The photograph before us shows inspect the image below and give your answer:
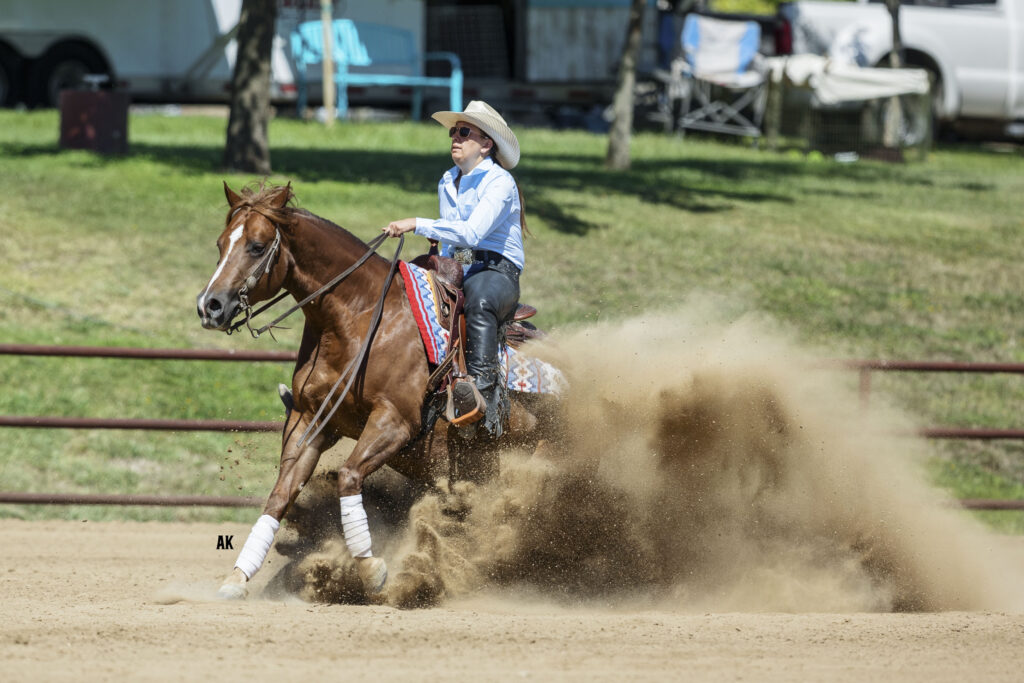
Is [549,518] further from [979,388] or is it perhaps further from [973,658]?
[979,388]

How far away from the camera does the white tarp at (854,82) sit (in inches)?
784

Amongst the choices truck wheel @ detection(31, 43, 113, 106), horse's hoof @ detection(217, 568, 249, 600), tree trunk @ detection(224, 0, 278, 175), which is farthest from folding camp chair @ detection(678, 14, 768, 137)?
horse's hoof @ detection(217, 568, 249, 600)

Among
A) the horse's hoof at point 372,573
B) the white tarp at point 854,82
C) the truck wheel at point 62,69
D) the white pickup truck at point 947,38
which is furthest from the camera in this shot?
the white pickup truck at point 947,38

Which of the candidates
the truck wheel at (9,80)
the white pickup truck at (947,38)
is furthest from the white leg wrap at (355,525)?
the white pickup truck at (947,38)

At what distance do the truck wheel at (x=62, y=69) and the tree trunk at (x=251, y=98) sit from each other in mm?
5689

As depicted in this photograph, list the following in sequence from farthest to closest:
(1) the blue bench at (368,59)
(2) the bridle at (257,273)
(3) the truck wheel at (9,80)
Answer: (1) the blue bench at (368,59)
(3) the truck wheel at (9,80)
(2) the bridle at (257,273)

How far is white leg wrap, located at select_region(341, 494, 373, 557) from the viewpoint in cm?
640

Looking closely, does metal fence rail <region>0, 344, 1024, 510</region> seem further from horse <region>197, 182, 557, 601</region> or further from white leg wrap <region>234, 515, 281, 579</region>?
white leg wrap <region>234, 515, 281, 579</region>

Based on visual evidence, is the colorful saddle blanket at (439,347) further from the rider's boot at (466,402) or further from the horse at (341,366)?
the rider's boot at (466,402)

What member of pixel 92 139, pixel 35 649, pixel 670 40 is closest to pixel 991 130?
pixel 670 40

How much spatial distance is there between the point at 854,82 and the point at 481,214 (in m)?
14.9

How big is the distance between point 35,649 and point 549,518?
2.91 m

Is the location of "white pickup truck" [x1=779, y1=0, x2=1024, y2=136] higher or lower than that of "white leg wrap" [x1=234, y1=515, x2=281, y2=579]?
higher

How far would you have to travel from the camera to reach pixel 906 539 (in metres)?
7.88
